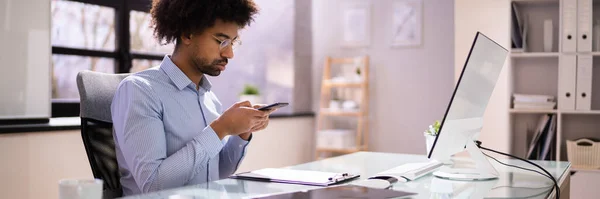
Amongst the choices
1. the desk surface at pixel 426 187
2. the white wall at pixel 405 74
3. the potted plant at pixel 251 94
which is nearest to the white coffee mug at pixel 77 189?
the desk surface at pixel 426 187

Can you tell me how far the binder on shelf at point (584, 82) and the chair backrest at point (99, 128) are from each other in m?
2.82

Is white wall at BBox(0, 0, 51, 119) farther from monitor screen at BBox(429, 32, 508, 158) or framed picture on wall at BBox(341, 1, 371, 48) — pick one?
framed picture on wall at BBox(341, 1, 371, 48)

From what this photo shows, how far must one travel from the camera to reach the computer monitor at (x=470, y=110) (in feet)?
4.94

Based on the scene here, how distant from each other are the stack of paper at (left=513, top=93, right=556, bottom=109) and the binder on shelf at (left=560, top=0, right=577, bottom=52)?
0.32m

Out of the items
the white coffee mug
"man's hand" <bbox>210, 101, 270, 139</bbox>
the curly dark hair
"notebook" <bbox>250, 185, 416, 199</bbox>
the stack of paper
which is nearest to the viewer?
the white coffee mug

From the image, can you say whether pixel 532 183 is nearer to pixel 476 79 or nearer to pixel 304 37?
pixel 476 79

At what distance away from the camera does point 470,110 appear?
1.65 meters

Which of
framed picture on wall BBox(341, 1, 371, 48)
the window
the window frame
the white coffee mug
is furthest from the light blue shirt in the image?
framed picture on wall BBox(341, 1, 371, 48)

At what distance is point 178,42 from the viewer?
1.84 meters

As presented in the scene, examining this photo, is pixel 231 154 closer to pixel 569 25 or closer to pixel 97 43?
pixel 97 43

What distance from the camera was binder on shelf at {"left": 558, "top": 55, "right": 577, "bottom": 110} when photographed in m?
3.51

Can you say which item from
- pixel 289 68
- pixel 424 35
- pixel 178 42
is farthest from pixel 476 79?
pixel 289 68

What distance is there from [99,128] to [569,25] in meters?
2.85

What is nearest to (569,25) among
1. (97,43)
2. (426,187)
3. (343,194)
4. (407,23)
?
(407,23)
